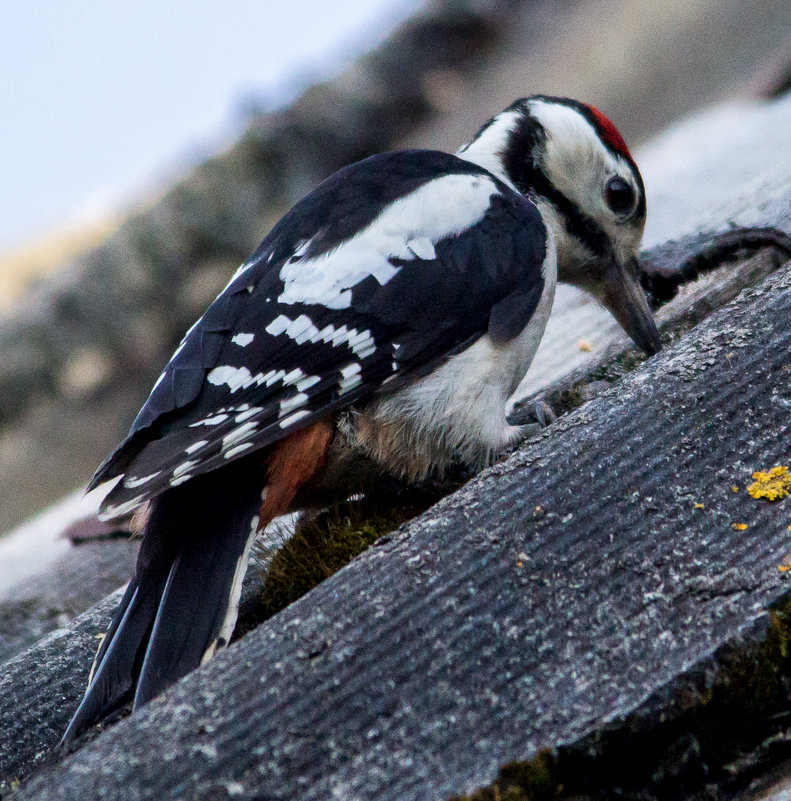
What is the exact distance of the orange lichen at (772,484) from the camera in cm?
128

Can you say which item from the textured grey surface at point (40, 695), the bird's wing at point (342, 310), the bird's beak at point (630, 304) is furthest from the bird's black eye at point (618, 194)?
the textured grey surface at point (40, 695)

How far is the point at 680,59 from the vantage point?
19.7 feet

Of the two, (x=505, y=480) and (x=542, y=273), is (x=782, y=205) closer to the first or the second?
(x=542, y=273)

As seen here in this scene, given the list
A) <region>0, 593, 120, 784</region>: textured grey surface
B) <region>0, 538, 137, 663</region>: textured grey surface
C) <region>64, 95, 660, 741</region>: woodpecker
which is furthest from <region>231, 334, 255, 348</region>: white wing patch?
<region>0, 538, 137, 663</region>: textured grey surface

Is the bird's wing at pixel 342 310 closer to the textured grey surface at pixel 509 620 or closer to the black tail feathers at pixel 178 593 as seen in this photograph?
the black tail feathers at pixel 178 593

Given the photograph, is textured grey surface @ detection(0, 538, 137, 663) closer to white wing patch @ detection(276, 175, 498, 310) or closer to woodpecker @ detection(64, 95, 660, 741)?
woodpecker @ detection(64, 95, 660, 741)

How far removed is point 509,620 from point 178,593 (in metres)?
0.60

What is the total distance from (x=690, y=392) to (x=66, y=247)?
4.93 meters

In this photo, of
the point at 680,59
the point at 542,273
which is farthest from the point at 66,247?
the point at 542,273

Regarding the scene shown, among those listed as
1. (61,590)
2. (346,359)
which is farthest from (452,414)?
(61,590)

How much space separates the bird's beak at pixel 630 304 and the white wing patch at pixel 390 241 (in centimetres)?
36

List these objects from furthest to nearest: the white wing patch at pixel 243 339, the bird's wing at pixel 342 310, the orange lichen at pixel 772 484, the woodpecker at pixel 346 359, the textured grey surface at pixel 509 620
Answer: the white wing patch at pixel 243 339 → the bird's wing at pixel 342 310 → the woodpecker at pixel 346 359 → the orange lichen at pixel 772 484 → the textured grey surface at pixel 509 620

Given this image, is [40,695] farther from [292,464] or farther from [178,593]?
[292,464]

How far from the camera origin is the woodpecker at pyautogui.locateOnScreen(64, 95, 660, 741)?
5.48 feet
